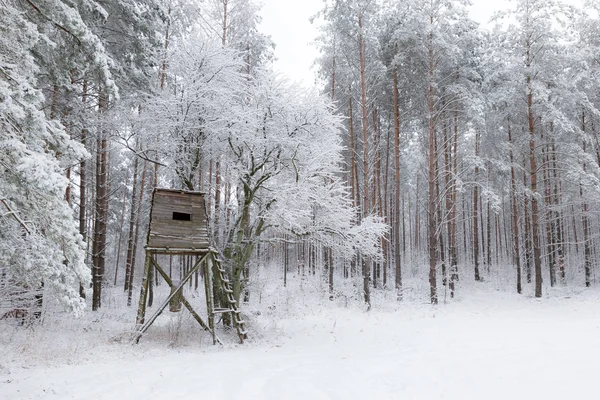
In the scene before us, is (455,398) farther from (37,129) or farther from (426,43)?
(426,43)

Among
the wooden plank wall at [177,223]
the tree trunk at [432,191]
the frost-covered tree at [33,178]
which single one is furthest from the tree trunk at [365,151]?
the frost-covered tree at [33,178]

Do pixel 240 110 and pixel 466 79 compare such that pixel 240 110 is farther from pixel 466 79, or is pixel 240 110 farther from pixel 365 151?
pixel 466 79

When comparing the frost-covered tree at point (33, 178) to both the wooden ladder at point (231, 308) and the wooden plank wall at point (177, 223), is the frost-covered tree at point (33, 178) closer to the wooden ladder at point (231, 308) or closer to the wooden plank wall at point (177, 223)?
the wooden plank wall at point (177, 223)

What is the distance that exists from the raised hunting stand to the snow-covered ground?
2.69 feet

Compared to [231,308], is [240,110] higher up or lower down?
higher up

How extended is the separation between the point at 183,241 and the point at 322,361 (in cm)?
485

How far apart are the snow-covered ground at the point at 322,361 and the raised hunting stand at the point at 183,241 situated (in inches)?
32.3

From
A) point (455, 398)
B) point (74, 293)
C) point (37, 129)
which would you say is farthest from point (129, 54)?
point (455, 398)

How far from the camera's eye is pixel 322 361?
786 centimetres

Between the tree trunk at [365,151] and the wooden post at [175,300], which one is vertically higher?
the tree trunk at [365,151]

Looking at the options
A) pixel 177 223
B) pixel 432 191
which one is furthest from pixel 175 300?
pixel 432 191

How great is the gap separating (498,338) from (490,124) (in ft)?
44.8

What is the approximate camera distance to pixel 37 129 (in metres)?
4.95

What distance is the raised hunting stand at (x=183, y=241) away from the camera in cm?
981
